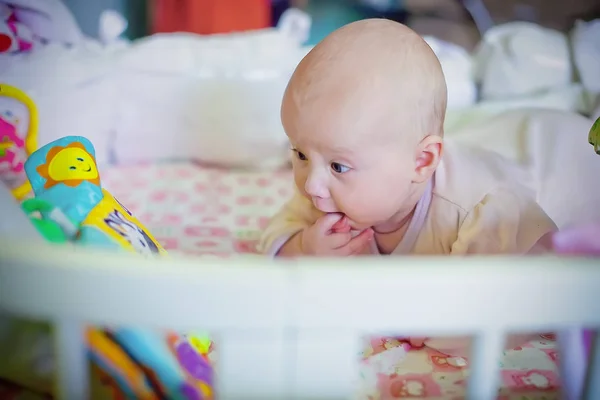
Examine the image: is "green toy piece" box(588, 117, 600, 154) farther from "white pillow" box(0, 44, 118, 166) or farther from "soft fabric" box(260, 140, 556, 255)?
"white pillow" box(0, 44, 118, 166)

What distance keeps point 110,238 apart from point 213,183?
0.69 meters

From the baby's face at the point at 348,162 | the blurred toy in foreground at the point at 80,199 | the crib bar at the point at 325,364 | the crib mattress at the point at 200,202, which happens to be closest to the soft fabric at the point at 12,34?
the crib mattress at the point at 200,202

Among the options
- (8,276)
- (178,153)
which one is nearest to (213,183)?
(178,153)

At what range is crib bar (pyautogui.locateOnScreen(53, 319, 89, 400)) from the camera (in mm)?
505

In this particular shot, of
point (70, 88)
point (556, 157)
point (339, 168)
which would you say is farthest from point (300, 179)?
point (70, 88)

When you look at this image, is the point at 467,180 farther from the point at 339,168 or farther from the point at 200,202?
the point at 200,202

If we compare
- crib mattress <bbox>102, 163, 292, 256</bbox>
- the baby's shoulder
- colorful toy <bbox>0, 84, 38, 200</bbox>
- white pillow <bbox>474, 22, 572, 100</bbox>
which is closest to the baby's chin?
the baby's shoulder

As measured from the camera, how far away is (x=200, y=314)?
0.50 meters

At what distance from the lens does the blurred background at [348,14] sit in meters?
1.76

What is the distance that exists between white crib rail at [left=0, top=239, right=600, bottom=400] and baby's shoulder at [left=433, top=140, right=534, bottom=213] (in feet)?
1.46

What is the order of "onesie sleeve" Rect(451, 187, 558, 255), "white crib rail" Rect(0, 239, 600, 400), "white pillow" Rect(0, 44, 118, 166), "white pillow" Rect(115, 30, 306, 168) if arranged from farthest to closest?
"white pillow" Rect(115, 30, 306, 168), "white pillow" Rect(0, 44, 118, 166), "onesie sleeve" Rect(451, 187, 558, 255), "white crib rail" Rect(0, 239, 600, 400)

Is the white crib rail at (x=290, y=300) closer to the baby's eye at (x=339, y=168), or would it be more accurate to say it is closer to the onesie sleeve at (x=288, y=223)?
the baby's eye at (x=339, y=168)

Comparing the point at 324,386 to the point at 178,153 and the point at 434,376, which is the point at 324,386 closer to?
the point at 434,376

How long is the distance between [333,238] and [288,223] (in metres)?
0.14
